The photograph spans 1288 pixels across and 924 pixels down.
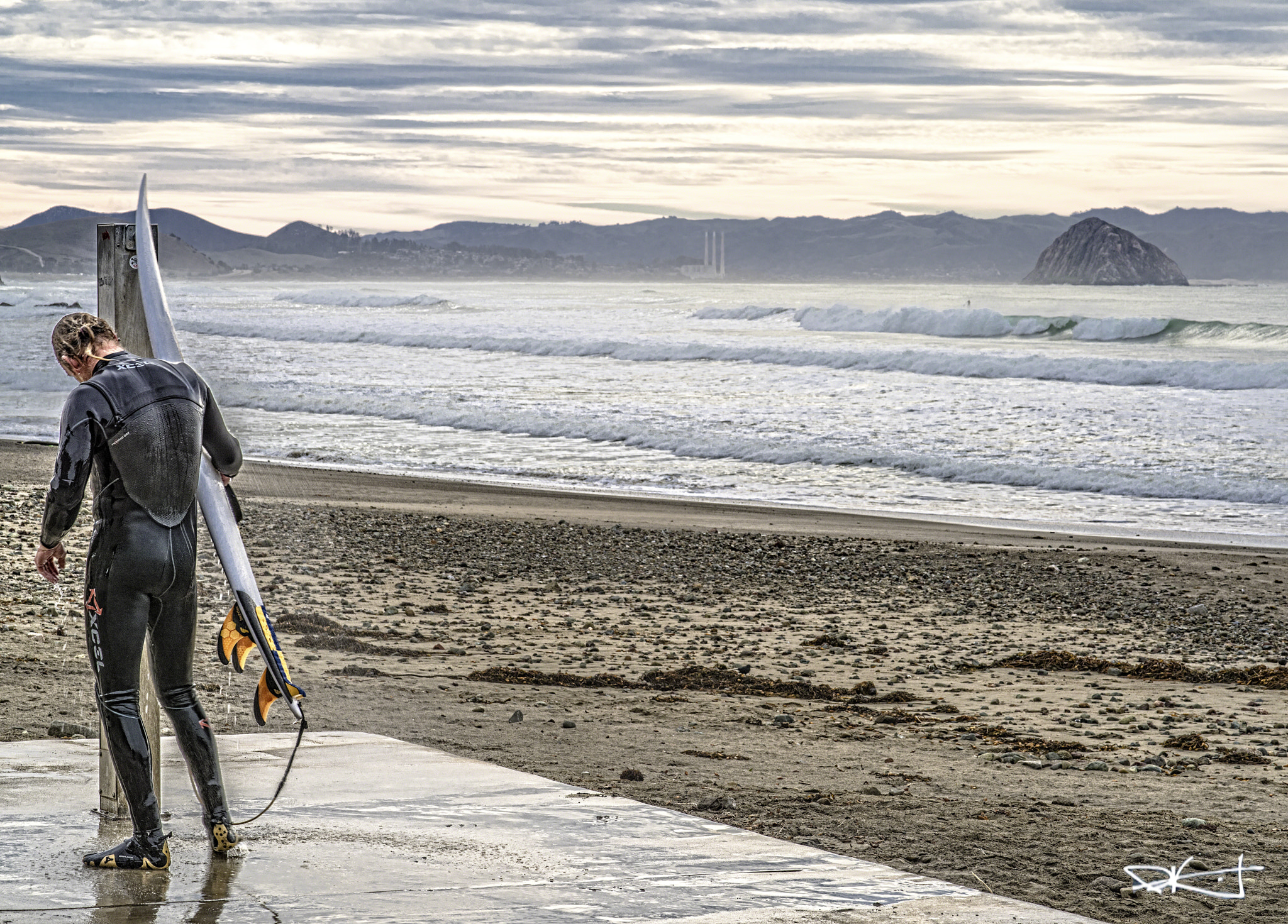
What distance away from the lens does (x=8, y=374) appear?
31.6m

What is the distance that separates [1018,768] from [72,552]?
754cm

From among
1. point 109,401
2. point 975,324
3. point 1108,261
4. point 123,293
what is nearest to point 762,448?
point 123,293

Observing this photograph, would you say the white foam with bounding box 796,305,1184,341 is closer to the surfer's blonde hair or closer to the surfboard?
the surfboard

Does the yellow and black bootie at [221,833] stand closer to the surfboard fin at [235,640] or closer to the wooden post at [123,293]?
the wooden post at [123,293]

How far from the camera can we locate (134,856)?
12.8 ft

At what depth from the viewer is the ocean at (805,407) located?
18.4m

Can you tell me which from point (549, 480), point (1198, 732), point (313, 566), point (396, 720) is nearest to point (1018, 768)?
point (1198, 732)

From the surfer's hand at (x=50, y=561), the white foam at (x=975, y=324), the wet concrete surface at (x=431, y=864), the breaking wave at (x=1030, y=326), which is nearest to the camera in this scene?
the wet concrete surface at (x=431, y=864)

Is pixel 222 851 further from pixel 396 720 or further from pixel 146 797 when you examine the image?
pixel 396 720

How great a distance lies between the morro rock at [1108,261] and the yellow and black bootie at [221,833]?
467ft
